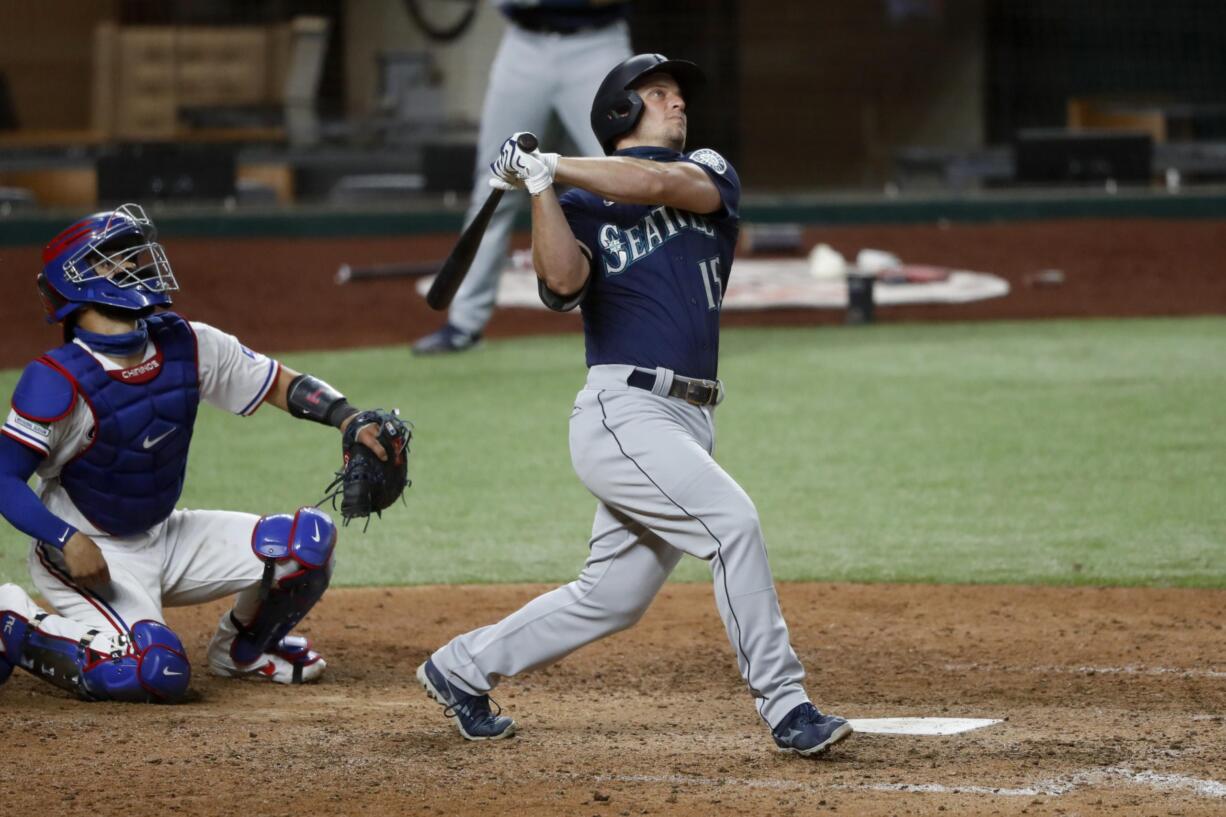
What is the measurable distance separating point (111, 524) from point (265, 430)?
137 inches

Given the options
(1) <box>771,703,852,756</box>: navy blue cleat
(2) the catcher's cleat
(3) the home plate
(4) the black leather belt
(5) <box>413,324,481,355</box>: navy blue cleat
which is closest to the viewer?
(1) <box>771,703,852,756</box>: navy blue cleat

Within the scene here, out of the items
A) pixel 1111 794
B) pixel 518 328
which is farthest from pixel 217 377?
pixel 518 328

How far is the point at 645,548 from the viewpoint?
3520 mm

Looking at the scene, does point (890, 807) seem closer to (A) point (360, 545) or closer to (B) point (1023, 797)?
(B) point (1023, 797)

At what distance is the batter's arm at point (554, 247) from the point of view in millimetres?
3281

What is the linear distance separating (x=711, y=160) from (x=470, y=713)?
3.97ft

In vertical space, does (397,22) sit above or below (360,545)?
above

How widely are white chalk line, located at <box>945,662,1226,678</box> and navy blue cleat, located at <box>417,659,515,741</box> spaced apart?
1214 millimetres

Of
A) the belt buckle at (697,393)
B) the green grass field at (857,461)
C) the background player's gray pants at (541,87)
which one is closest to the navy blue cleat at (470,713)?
the belt buckle at (697,393)

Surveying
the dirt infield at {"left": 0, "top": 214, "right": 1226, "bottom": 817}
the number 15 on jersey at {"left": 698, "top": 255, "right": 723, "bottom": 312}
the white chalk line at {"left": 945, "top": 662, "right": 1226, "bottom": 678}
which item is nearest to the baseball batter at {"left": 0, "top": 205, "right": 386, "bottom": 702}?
the dirt infield at {"left": 0, "top": 214, "right": 1226, "bottom": 817}

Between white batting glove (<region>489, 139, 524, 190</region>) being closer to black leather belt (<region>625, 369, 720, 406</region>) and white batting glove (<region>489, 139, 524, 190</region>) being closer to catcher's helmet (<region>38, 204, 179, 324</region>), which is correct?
black leather belt (<region>625, 369, 720, 406</region>)

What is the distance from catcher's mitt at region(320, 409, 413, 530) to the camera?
386 cm

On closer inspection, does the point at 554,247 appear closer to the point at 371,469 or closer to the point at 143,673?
the point at 371,469

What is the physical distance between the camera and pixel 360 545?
18.9 feet
